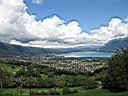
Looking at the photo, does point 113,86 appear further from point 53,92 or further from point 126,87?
point 53,92

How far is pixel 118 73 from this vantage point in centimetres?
18375

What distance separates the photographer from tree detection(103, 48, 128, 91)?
182m

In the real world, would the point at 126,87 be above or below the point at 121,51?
below

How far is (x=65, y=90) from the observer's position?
199 meters

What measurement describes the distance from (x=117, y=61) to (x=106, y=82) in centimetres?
1404

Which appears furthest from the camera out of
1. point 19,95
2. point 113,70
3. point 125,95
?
point 113,70

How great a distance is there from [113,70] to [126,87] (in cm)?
1372

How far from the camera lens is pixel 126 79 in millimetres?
180125

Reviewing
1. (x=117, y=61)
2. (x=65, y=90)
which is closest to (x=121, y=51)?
(x=117, y=61)

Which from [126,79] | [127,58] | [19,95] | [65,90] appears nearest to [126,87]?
[126,79]

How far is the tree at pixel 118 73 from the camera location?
18162 cm

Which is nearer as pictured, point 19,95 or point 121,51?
point 19,95

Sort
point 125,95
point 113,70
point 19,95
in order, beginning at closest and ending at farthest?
point 125,95, point 19,95, point 113,70

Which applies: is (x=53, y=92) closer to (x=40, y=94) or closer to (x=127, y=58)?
(x=40, y=94)
